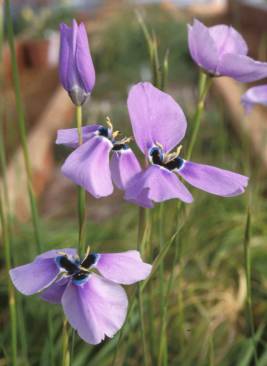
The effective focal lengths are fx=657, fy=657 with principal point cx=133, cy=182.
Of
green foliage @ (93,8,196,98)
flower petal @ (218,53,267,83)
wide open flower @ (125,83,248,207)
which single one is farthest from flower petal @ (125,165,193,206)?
green foliage @ (93,8,196,98)

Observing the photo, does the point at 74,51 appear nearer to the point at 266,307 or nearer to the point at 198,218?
the point at 266,307

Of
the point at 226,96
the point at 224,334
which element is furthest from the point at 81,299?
the point at 226,96

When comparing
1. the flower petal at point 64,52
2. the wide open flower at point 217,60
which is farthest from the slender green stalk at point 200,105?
the flower petal at point 64,52

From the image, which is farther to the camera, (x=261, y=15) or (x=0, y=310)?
(x=261, y=15)

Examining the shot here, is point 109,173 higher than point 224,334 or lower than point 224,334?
higher

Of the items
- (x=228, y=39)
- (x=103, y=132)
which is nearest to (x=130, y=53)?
(x=228, y=39)

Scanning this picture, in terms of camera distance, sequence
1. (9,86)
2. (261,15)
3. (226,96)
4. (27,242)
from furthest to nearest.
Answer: (261,15) < (9,86) < (226,96) < (27,242)

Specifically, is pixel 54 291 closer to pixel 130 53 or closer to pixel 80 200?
pixel 80 200
